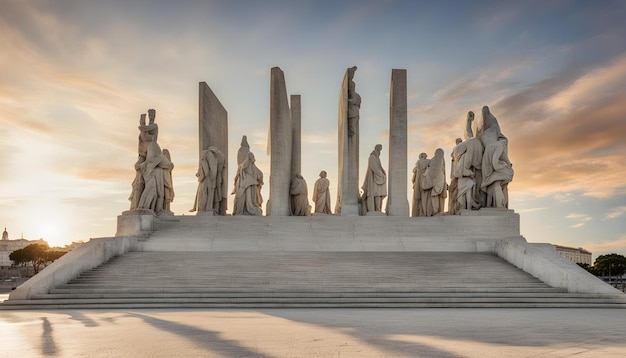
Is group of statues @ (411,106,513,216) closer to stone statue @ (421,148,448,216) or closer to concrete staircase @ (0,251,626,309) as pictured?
stone statue @ (421,148,448,216)

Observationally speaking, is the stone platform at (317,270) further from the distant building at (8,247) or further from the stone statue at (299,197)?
the distant building at (8,247)

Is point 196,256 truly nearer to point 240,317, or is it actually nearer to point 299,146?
point 240,317

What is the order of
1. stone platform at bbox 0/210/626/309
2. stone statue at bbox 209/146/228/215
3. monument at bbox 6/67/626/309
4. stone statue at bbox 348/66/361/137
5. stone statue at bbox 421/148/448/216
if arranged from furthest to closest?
stone statue at bbox 348/66/361/137, stone statue at bbox 209/146/228/215, stone statue at bbox 421/148/448/216, monument at bbox 6/67/626/309, stone platform at bbox 0/210/626/309

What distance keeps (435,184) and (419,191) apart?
99cm

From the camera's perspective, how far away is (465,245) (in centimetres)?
1659

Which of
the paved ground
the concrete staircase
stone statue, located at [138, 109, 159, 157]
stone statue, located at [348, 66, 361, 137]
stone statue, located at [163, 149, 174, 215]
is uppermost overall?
stone statue, located at [348, 66, 361, 137]

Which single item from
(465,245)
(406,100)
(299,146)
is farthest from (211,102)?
(465,245)

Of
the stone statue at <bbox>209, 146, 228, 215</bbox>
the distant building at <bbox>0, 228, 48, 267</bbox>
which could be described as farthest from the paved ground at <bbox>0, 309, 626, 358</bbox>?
the distant building at <bbox>0, 228, 48, 267</bbox>

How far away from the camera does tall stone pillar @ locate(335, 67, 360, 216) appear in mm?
22266

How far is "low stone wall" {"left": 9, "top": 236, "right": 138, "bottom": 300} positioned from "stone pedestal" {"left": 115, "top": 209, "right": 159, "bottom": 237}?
944mm

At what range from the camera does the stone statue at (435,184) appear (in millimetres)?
21172

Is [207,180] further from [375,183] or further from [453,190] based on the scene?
[453,190]

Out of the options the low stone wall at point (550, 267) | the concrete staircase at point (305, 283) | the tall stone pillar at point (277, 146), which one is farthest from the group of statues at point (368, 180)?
the concrete staircase at point (305, 283)

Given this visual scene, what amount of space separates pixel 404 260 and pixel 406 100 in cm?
892
